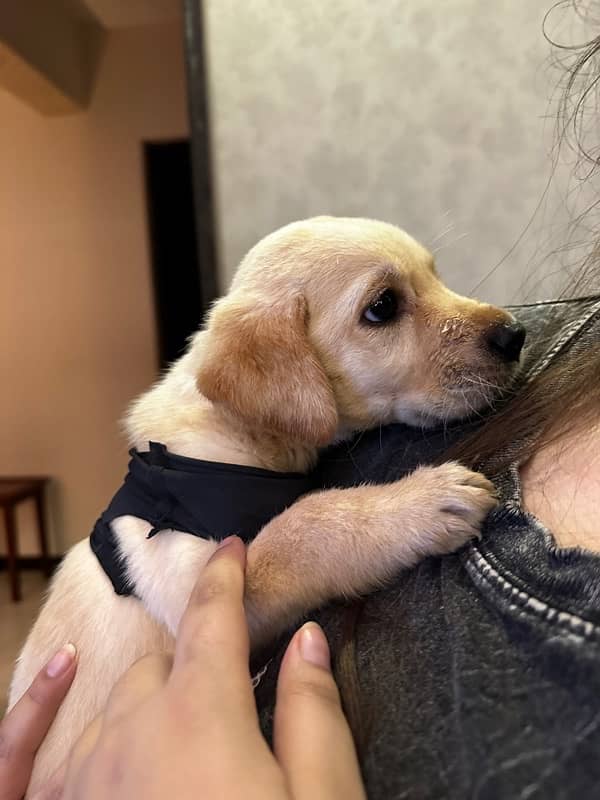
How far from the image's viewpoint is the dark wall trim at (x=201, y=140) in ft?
6.72

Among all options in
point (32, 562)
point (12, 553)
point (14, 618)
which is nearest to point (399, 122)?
point (14, 618)

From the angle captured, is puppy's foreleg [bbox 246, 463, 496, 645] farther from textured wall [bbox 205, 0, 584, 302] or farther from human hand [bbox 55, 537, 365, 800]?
textured wall [bbox 205, 0, 584, 302]

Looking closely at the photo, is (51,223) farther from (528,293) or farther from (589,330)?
(589,330)

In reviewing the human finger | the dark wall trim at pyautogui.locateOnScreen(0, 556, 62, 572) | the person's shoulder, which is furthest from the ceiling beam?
the human finger

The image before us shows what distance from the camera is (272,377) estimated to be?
3.42ft

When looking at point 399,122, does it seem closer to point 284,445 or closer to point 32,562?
point 284,445

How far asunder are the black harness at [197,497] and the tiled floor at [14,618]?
253 centimetres

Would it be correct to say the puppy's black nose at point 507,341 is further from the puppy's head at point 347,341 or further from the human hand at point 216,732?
the human hand at point 216,732

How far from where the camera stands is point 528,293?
78.6 inches

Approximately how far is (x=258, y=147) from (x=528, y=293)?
0.96m

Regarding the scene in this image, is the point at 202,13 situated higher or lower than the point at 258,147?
higher

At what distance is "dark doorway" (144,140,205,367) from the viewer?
449cm

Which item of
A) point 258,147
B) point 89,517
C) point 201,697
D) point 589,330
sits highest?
point 258,147

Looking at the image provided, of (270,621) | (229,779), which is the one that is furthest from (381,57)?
(229,779)
